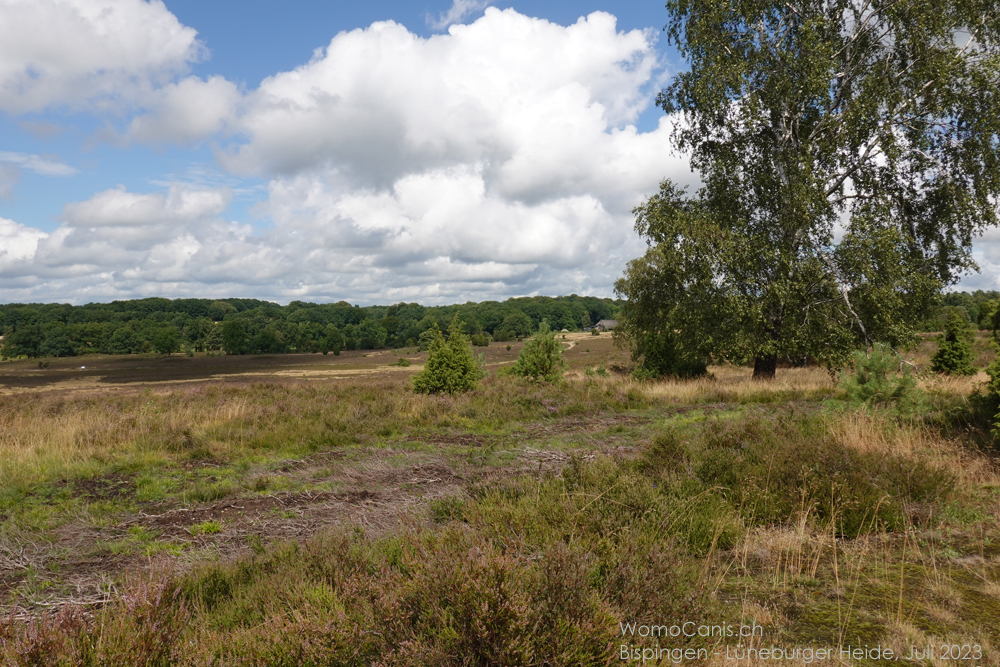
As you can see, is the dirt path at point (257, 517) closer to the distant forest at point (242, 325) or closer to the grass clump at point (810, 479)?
the grass clump at point (810, 479)

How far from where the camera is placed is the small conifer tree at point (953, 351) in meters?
20.9

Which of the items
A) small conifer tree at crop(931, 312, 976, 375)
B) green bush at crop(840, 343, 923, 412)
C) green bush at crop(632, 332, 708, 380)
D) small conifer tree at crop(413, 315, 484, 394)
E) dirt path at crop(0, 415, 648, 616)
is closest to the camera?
dirt path at crop(0, 415, 648, 616)

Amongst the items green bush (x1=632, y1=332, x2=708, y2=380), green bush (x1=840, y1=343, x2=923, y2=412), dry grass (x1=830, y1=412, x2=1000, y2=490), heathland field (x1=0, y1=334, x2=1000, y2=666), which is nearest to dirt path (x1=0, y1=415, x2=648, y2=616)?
heathland field (x1=0, y1=334, x2=1000, y2=666)

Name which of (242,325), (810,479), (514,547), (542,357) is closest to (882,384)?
(810,479)

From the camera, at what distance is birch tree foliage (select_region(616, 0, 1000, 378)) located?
51.8 feet

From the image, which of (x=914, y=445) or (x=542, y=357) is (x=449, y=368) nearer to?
(x=542, y=357)

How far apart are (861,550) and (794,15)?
18.9 m

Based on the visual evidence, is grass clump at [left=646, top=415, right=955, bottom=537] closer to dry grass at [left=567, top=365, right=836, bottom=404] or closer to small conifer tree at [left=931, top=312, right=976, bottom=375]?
dry grass at [left=567, top=365, right=836, bottom=404]

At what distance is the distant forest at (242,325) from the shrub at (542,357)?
48671 mm

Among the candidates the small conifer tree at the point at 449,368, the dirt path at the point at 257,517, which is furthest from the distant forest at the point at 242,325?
the dirt path at the point at 257,517

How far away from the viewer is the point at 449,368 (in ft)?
55.4

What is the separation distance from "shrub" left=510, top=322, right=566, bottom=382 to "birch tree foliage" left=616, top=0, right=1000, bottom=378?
4913mm

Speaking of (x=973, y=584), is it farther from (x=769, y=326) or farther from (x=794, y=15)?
(x=794, y=15)

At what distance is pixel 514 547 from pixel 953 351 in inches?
1010
